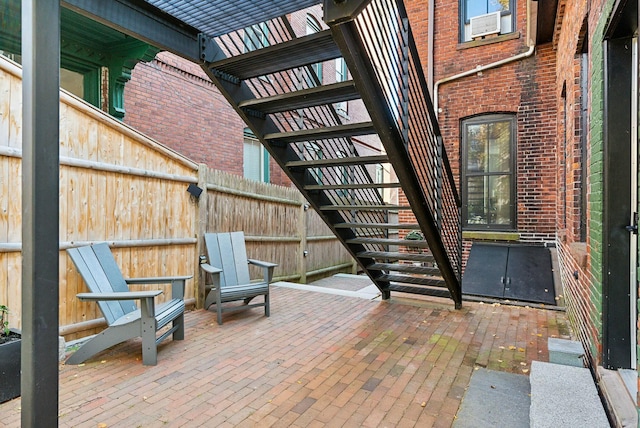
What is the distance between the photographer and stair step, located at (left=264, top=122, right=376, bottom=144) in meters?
2.93

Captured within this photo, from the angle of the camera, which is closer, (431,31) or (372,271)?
(372,271)

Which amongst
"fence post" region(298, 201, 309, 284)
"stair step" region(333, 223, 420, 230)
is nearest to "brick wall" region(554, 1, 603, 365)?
"stair step" region(333, 223, 420, 230)

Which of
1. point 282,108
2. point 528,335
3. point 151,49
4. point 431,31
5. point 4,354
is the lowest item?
point 528,335

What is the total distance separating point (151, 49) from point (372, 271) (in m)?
4.12

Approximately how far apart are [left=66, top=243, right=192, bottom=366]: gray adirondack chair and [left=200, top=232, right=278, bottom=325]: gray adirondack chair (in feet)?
1.92

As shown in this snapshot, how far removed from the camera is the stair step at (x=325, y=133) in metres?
2.93

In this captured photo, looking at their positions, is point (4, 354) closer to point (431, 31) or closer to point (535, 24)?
point (535, 24)

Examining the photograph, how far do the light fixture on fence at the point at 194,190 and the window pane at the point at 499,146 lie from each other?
507 centimetres

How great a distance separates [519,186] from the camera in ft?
21.4

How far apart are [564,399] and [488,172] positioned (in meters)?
5.37

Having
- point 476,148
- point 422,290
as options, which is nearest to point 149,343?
point 422,290

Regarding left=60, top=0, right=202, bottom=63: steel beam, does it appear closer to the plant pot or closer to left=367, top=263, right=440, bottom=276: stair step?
the plant pot

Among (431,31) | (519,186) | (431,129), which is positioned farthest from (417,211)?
(431,31)

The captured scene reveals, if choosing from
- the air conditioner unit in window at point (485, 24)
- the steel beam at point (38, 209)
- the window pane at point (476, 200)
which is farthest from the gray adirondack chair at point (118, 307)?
the air conditioner unit in window at point (485, 24)
